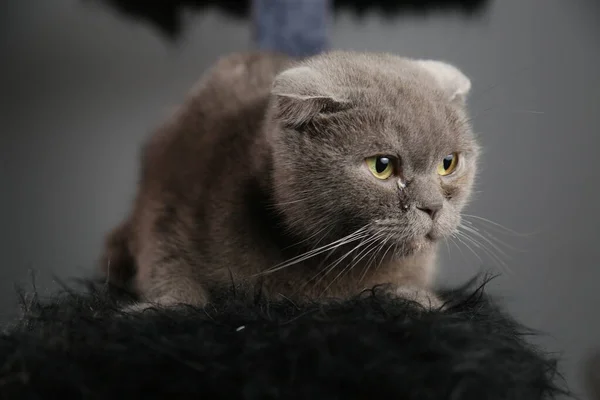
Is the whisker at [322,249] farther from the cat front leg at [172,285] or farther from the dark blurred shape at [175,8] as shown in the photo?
the dark blurred shape at [175,8]

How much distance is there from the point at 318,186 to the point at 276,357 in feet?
0.90

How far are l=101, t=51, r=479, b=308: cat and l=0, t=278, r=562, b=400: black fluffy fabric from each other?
12cm

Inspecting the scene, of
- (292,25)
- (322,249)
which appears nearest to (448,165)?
(322,249)

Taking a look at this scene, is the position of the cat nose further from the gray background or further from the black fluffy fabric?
the gray background

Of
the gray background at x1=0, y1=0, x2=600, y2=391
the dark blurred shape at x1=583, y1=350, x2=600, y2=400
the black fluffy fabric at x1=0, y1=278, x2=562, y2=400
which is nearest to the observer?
the black fluffy fabric at x1=0, y1=278, x2=562, y2=400

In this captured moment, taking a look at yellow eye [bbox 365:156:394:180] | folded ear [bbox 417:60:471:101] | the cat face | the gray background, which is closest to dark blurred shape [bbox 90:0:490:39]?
the gray background

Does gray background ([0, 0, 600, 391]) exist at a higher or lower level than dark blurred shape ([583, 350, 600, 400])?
higher

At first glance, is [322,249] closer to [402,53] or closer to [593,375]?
[402,53]

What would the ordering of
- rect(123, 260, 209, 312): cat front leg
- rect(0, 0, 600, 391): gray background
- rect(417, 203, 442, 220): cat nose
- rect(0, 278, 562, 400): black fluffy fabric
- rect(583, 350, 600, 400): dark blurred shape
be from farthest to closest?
rect(0, 0, 600, 391): gray background, rect(583, 350, 600, 400): dark blurred shape, rect(123, 260, 209, 312): cat front leg, rect(417, 203, 442, 220): cat nose, rect(0, 278, 562, 400): black fluffy fabric

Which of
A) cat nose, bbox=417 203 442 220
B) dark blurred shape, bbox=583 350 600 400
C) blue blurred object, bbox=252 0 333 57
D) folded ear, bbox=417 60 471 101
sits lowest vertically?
dark blurred shape, bbox=583 350 600 400

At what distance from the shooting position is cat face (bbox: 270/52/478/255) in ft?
2.54

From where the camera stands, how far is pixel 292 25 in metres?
1.37

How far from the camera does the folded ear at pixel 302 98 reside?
79 centimetres

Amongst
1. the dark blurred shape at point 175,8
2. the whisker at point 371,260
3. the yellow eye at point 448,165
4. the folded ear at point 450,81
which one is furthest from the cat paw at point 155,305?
the dark blurred shape at point 175,8
